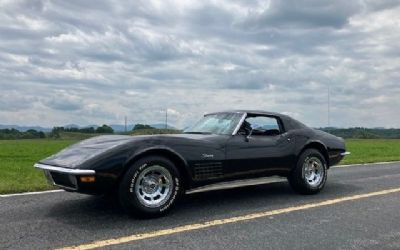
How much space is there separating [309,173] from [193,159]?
2536mm

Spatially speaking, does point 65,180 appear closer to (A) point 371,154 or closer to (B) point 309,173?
(B) point 309,173

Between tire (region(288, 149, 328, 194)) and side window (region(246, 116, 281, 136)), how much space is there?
2.10ft

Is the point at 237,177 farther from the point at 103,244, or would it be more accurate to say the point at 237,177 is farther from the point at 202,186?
the point at 103,244

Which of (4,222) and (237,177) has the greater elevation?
(237,177)

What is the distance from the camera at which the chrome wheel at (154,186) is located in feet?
18.8

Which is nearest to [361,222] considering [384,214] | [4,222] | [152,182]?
[384,214]

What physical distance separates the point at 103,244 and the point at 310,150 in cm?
434

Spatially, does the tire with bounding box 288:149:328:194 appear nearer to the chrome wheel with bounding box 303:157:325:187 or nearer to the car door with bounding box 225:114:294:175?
the chrome wheel with bounding box 303:157:325:187

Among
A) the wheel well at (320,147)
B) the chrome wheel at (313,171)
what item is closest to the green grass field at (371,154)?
the wheel well at (320,147)

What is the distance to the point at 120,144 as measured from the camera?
5.75m

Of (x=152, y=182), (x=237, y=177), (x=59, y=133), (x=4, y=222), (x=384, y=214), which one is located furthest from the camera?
(x=59, y=133)

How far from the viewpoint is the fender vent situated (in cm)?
627

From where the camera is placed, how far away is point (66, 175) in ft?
18.3

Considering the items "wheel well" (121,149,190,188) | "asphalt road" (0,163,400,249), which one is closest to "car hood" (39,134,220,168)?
"wheel well" (121,149,190,188)
